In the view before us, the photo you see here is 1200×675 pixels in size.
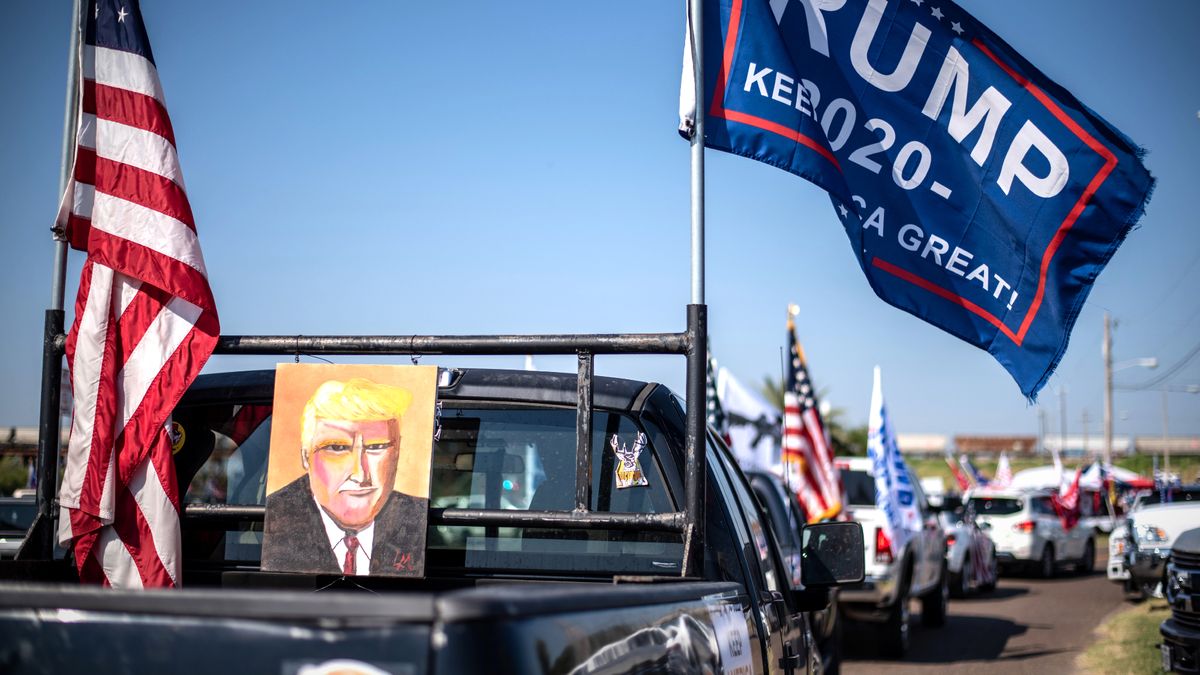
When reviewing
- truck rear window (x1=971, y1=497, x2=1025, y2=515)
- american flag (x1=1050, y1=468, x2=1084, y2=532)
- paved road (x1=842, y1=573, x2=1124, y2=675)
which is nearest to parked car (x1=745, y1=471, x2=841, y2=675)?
paved road (x1=842, y1=573, x2=1124, y2=675)

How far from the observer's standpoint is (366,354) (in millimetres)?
3490

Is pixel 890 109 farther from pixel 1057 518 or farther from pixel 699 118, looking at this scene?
pixel 1057 518

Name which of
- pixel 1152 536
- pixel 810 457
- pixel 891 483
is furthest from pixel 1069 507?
pixel 810 457

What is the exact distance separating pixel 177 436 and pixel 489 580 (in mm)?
1240

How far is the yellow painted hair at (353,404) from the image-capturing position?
3.33m

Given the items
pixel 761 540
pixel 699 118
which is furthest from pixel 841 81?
pixel 761 540

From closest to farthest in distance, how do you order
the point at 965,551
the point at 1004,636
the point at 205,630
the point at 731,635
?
the point at 205,630 < the point at 731,635 < the point at 1004,636 < the point at 965,551

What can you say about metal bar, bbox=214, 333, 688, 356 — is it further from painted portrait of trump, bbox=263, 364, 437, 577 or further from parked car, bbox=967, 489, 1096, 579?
parked car, bbox=967, 489, 1096, 579

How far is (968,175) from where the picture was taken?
15.7 feet

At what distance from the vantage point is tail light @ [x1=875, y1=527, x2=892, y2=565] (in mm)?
12484

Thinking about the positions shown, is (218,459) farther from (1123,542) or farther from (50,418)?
(1123,542)

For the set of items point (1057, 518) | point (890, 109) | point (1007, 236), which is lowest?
point (1057, 518)

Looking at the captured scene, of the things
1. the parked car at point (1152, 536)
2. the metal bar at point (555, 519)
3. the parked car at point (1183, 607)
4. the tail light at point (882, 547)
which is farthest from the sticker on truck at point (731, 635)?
the parked car at point (1152, 536)

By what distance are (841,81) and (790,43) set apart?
0.94ft
